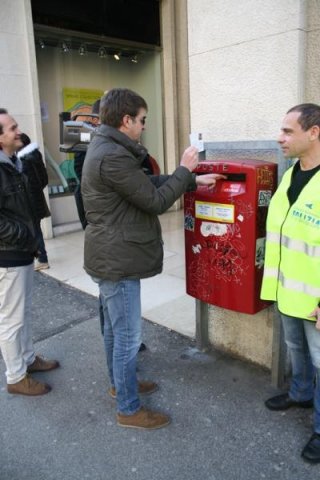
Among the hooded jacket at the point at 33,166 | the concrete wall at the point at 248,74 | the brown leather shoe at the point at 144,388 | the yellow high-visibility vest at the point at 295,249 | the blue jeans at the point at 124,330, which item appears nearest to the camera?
the yellow high-visibility vest at the point at 295,249

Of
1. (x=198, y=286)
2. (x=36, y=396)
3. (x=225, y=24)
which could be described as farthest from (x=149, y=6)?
(x=36, y=396)

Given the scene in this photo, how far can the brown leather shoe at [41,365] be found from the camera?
3176 millimetres

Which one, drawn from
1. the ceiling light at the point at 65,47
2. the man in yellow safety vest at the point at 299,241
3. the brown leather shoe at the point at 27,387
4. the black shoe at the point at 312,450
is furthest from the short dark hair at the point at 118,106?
the ceiling light at the point at 65,47

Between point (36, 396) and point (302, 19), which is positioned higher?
point (302, 19)

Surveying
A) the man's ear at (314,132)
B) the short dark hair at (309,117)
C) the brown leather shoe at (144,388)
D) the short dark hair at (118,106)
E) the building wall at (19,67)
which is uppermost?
the building wall at (19,67)

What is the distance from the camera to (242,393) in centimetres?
279

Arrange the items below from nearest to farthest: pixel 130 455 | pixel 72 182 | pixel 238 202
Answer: pixel 130 455, pixel 238 202, pixel 72 182

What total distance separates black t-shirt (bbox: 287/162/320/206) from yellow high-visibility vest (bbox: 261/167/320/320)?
0.02 metres

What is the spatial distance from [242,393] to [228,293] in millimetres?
626

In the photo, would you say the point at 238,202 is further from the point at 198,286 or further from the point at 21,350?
the point at 21,350

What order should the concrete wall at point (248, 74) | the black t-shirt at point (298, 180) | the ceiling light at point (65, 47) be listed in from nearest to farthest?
1. the black t-shirt at point (298, 180)
2. the concrete wall at point (248, 74)
3. the ceiling light at point (65, 47)

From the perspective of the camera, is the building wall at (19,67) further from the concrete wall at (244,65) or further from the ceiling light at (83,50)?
the concrete wall at (244,65)

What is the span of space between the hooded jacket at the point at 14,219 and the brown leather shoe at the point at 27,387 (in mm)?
778

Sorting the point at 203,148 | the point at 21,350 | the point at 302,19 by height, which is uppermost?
the point at 302,19
